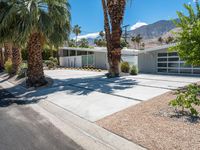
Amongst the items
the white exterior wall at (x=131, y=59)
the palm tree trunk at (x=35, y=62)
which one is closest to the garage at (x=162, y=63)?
the white exterior wall at (x=131, y=59)

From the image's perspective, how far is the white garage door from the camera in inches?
787

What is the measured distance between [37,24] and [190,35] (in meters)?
11.0

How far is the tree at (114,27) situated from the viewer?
1884cm

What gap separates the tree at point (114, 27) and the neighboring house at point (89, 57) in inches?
314

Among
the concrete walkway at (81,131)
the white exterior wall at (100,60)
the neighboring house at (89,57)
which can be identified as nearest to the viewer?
the concrete walkway at (81,131)

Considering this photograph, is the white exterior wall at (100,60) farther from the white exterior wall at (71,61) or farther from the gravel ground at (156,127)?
the gravel ground at (156,127)

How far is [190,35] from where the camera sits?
4152 mm

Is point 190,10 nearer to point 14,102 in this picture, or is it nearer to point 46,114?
point 46,114

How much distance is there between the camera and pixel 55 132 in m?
6.11

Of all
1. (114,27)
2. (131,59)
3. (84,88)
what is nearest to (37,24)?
(84,88)

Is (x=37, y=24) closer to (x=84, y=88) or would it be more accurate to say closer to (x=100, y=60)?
(x=84, y=88)

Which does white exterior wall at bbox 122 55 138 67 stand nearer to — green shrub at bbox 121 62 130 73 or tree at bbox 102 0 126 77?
green shrub at bbox 121 62 130 73

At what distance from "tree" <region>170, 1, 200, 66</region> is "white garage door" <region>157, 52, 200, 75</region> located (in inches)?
648

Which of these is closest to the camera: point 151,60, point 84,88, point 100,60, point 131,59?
point 84,88
